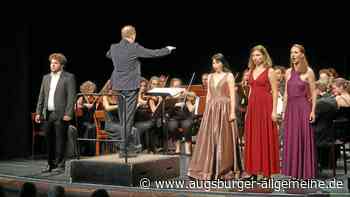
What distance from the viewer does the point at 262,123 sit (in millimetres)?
5285

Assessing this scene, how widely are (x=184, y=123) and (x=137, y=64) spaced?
2863mm

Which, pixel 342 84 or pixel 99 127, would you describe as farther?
pixel 99 127

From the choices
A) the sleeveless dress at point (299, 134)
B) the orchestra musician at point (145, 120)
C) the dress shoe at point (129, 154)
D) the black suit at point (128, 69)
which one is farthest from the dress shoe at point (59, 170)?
the sleeveless dress at point (299, 134)

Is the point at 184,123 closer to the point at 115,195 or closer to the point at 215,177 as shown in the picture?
the point at 215,177

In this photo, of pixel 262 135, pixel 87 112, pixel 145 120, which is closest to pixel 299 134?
pixel 262 135

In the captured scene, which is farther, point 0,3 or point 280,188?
point 0,3

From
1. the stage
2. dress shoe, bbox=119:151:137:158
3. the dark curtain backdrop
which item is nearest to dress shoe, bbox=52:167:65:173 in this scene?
the stage

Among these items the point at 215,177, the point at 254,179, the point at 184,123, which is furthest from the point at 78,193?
the point at 184,123

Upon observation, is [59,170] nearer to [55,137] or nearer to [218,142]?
[55,137]

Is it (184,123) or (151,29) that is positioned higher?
(151,29)

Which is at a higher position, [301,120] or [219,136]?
[301,120]

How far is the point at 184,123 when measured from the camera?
823cm

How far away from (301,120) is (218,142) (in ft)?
2.75

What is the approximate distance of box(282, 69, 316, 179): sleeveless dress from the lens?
5.19m
